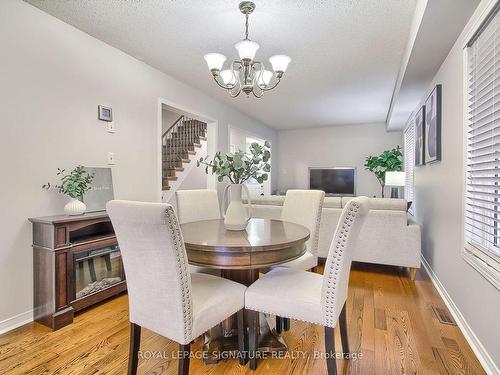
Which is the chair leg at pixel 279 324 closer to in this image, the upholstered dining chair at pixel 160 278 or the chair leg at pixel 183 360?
the upholstered dining chair at pixel 160 278

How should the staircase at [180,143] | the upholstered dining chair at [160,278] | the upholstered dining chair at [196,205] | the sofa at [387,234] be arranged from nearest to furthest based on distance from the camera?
1. the upholstered dining chair at [160,278]
2. the upholstered dining chair at [196,205]
3. the sofa at [387,234]
4. the staircase at [180,143]

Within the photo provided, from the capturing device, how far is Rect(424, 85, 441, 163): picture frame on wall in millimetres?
2717

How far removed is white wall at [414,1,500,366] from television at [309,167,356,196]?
3.31 m

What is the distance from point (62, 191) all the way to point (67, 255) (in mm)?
536

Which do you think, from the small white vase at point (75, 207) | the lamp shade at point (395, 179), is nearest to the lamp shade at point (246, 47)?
the small white vase at point (75, 207)

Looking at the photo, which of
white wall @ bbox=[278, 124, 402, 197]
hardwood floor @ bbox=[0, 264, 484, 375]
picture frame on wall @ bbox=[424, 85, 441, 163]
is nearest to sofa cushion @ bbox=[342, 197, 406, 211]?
picture frame on wall @ bbox=[424, 85, 441, 163]

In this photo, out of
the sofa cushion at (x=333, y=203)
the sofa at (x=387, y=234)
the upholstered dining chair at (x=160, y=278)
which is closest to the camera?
the upholstered dining chair at (x=160, y=278)

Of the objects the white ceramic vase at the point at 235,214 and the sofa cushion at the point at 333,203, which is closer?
the white ceramic vase at the point at 235,214

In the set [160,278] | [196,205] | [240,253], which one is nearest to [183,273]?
[160,278]

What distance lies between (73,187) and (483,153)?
2.89 meters

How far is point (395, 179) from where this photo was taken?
462 cm

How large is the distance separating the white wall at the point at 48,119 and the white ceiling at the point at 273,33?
0.19m

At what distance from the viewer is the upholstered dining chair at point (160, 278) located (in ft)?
3.83

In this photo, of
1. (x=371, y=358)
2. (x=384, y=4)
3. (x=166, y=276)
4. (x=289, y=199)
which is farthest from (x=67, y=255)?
(x=384, y=4)
